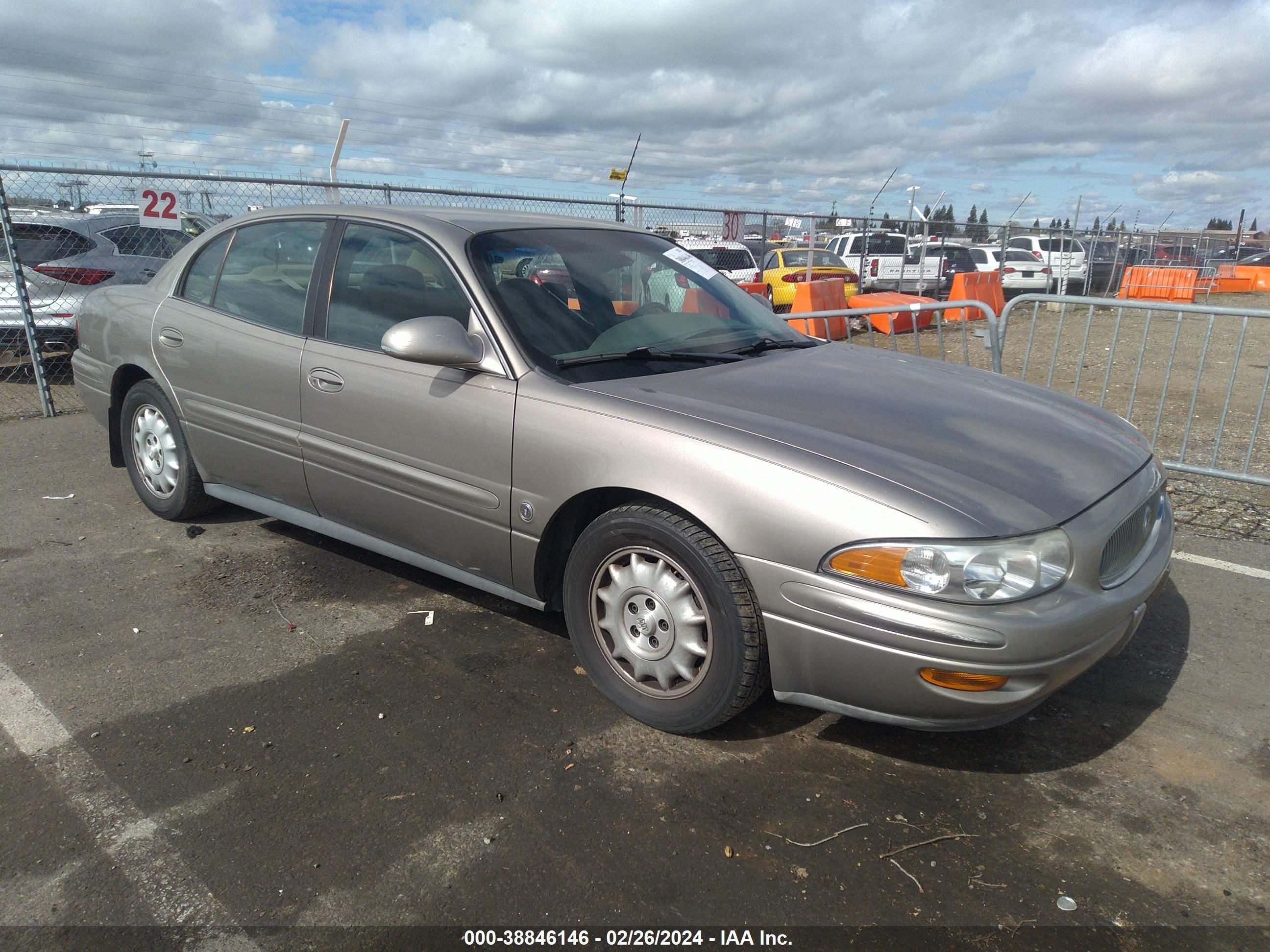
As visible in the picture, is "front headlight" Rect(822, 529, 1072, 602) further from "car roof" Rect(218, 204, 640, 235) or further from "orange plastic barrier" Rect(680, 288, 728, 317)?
"car roof" Rect(218, 204, 640, 235)

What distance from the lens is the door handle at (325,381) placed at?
3729 mm

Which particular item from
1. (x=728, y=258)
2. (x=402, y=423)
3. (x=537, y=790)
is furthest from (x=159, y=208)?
(x=728, y=258)

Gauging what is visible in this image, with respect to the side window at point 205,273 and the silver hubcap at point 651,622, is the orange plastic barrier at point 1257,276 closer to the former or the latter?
the side window at point 205,273

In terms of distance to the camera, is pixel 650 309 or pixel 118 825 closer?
pixel 118 825

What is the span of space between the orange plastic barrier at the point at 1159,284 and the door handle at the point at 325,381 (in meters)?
22.2

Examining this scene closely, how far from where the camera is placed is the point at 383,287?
376cm

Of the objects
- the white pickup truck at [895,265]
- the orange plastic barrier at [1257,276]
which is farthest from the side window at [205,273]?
the orange plastic barrier at [1257,276]

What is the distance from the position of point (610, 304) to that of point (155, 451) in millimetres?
2780

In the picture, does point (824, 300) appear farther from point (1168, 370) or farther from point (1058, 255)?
point (1058, 255)

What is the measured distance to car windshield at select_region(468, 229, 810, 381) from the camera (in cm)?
340

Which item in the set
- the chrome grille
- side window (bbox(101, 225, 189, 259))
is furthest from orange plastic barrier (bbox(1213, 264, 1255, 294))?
the chrome grille

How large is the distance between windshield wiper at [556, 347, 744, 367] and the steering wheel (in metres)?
0.23

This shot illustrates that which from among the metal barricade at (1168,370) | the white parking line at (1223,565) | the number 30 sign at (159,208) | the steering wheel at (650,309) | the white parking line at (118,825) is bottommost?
the white parking line at (118,825)

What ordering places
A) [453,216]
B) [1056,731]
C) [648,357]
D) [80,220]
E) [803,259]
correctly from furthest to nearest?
[803,259] → [80,220] → [453,216] → [648,357] → [1056,731]
